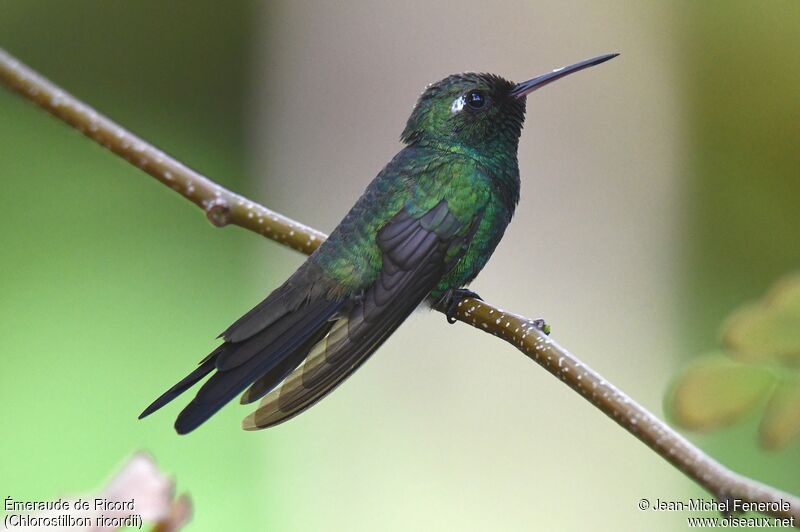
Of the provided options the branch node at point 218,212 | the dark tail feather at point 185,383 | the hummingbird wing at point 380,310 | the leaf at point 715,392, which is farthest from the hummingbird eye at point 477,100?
the leaf at point 715,392

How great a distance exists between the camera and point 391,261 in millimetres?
995

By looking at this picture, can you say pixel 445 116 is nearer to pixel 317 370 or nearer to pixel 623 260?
pixel 317 370

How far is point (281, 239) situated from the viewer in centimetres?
92

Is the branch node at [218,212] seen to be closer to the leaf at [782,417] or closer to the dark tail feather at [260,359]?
the dark tail feather at [260,359]

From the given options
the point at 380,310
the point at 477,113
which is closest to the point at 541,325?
the point at 380,310

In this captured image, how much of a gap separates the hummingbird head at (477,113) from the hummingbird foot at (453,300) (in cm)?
24

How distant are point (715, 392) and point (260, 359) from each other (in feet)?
1.34

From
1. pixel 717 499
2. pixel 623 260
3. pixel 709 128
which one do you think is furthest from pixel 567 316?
pixel 717 499

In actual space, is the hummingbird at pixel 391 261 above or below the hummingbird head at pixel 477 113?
below

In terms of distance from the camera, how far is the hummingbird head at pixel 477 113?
1.15m

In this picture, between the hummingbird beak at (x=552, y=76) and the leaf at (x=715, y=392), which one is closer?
the leaf at (x=715, y=392)

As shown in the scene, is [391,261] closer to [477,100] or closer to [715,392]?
[477,100]

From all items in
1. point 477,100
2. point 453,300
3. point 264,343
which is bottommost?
point 264,343

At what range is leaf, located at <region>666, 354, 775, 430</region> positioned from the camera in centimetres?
44
